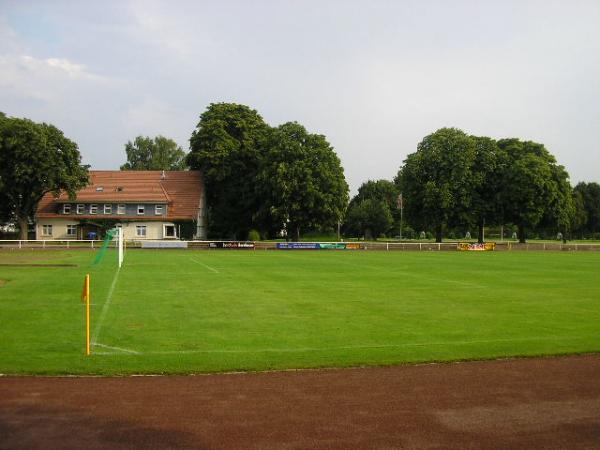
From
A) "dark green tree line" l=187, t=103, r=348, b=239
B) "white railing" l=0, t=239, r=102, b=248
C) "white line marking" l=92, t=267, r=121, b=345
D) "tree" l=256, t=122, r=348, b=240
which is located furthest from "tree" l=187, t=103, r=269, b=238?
"white line marking" l=92, t=267, r=121, b=345

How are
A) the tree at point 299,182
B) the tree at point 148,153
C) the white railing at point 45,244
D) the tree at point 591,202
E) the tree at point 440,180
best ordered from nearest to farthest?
the white railing at point 45,244 < the tree at point 299,182 < the tree at point 440,180 < the tree at point 148,153 < the tree at point 591,202

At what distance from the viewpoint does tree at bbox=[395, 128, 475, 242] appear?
67062 millimetres

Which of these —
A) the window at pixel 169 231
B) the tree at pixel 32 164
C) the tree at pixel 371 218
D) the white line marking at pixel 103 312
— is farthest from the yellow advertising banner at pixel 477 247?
the white line marking at pixel 103 312

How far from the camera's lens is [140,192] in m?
71.4

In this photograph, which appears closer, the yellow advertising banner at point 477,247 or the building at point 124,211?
the yellow advertising banner at point 477,247

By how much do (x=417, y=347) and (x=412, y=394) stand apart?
330cm

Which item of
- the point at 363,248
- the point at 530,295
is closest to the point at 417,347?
the point at 530,295

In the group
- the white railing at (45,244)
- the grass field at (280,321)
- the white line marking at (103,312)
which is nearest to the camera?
the grass field at (280,321)

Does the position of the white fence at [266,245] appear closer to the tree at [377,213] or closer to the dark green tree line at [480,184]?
the dark green tree line at [480,184]

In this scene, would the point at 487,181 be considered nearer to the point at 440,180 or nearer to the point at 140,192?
the point at 440,180

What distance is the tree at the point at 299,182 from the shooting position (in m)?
62.8

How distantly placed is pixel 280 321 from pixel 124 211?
6013cm

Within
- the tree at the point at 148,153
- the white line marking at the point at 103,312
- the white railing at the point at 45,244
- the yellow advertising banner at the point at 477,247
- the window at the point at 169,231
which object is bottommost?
the white line marking at the point at 103,312

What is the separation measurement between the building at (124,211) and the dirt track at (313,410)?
61.9 m
